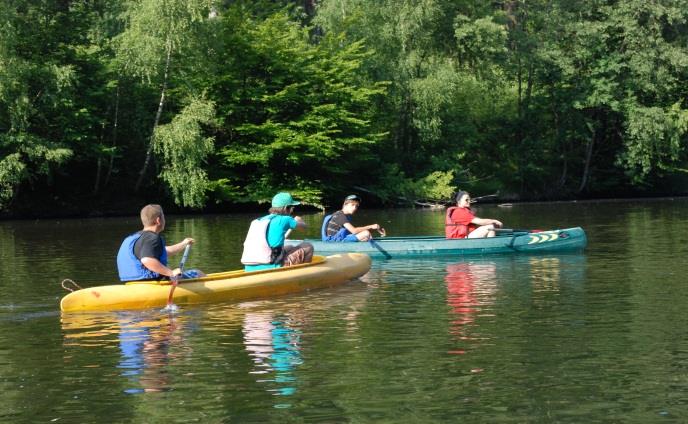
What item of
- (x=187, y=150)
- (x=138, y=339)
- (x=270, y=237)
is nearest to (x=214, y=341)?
(x=138, y=339)

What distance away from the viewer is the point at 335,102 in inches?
1845

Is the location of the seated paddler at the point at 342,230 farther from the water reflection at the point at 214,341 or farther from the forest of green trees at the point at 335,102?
the forest of green trees at the point at 335,102

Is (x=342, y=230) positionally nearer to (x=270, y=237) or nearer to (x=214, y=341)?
(x=270, y=237)

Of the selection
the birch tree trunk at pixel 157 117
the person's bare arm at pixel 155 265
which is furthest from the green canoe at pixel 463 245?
the birch tree trunk at pixel 157 117

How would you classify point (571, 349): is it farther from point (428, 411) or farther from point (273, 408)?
point (273, 408)

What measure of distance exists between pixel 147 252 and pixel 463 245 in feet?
29.3

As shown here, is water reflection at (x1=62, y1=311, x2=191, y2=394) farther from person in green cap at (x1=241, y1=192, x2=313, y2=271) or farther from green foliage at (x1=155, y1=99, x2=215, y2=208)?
green foliage at (x1=155, y1=99, x2=215, y2=208)

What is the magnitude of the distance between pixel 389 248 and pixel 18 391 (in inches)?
494

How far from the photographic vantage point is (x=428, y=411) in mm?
8406

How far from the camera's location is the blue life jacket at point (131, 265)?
1405 centimetres

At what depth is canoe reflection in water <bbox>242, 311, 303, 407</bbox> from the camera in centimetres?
969

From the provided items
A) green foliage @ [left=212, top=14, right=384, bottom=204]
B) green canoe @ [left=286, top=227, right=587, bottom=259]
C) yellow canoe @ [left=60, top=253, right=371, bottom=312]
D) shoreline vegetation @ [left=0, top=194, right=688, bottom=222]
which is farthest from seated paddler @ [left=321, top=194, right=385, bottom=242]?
green foliage @ [left=212, top=14, right=384, bottom=204]

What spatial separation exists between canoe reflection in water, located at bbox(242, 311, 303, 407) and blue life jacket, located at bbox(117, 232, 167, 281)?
1.40 metres

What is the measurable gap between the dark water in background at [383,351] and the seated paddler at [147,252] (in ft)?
2.05
